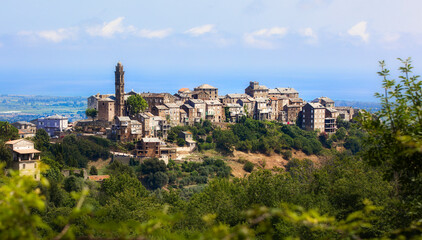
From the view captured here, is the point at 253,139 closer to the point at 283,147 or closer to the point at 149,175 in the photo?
the point at 283,147

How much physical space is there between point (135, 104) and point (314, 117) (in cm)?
3056

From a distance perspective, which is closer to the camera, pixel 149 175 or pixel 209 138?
pixel 149 175

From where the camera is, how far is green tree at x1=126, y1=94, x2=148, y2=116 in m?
67.1

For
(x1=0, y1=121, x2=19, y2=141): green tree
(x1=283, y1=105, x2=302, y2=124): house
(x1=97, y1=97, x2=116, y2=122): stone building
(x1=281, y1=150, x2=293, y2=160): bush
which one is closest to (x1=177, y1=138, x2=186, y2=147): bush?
(x1=97, y1=97, x2=116, y2=122): stone building

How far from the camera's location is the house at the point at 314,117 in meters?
80.2

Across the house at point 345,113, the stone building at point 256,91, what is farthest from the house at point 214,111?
the house at point 345,113

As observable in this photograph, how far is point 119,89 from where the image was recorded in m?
67.4

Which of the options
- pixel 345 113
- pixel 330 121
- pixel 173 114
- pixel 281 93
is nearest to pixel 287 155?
pixel 330 121

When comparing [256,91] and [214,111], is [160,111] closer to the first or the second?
[214,111]

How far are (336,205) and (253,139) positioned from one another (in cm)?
4563

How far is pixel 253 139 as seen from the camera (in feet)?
235

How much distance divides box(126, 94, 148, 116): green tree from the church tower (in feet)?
3.42

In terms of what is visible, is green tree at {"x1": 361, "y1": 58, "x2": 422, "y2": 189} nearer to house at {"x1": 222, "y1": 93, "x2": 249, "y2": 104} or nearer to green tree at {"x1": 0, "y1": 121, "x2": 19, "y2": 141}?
green tree at {"x1": 0, "y1": 121, "x2": 19, "y2": 141}

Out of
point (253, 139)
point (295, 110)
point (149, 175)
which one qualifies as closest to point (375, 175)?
point (149, 175)
